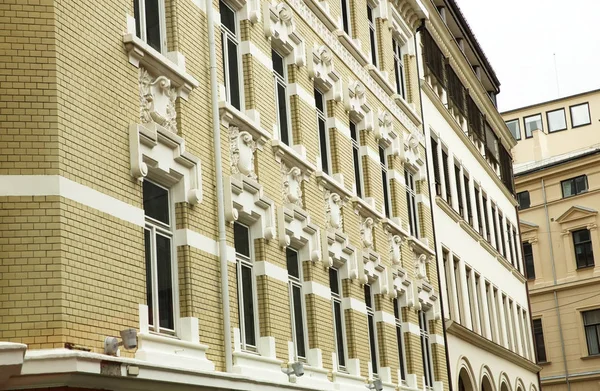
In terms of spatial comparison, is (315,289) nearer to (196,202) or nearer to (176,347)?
(196,202)

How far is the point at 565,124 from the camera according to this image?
71.8m

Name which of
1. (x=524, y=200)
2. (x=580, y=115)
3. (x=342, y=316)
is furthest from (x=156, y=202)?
(x=580, y=115)

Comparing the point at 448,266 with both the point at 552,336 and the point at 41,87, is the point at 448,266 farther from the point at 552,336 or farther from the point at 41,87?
the point at 552,336

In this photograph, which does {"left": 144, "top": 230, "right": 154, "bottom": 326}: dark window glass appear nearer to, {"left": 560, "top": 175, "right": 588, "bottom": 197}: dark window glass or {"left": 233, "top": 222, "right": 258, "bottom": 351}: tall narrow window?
{"left": 233, "top": 222, "right": 258, "bottom": 351}: tall narrow window

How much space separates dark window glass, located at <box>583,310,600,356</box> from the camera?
57.5m

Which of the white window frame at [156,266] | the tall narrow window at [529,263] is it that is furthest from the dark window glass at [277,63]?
the tall narrow window at [529,263]

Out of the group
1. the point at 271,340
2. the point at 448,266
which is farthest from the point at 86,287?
the point at 448,266

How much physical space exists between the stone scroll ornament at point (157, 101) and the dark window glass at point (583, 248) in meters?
45.7

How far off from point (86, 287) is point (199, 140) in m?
4.16

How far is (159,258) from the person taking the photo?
15.5m

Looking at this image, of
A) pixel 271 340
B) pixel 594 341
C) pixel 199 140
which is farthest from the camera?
pixel 594 341

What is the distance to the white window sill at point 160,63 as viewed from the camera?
15.1 meters

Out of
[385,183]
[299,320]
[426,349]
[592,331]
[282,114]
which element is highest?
[592,331]

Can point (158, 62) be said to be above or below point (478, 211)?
below
